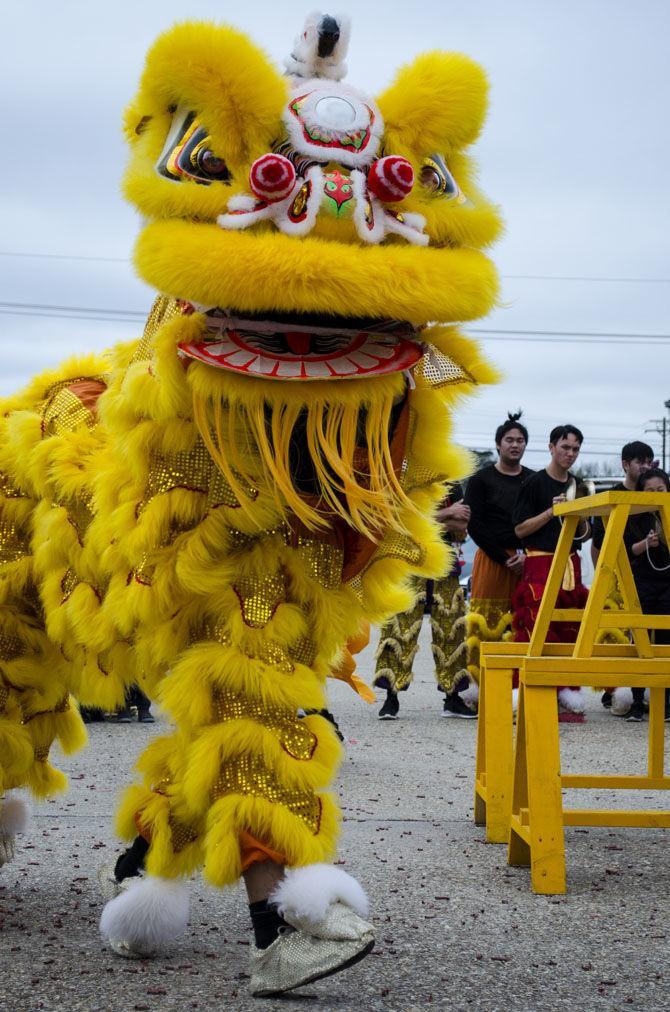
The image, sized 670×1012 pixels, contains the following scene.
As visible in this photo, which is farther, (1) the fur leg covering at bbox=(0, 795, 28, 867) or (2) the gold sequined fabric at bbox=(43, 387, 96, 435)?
(1) the fur leg covering at bbox=(0, 795, 28, 867)

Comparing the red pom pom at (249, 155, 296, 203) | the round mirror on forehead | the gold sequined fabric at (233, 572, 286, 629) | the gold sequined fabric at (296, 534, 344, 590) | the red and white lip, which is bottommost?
the gold sequined fabric at (233, 572, 286, 629)

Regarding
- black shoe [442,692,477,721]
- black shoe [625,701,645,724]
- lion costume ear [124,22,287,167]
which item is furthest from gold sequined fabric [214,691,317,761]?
black shoe [625,701,645,724]

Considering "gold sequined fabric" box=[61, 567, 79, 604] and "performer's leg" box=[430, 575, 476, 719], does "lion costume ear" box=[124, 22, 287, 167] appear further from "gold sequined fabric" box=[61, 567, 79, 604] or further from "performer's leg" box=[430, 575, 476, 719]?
"performer's leg" box=[430, 575, 476, 719]

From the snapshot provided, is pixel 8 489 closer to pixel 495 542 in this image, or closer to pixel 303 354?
pixel 303 354

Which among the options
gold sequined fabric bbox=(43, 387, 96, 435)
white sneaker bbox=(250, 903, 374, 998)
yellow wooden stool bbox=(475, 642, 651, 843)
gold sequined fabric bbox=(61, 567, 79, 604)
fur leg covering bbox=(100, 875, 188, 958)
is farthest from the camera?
yellow wooden stool bbox=(475, 642, 651, 843)

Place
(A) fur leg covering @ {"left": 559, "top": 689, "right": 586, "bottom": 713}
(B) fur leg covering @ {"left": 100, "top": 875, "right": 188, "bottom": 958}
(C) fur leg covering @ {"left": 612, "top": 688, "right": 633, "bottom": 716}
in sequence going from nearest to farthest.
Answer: (B) fur leg covering @ {"left": 100, "top": 875, "right": 188, "bottom": 958} < (A) fur leg covering @ {"left": 559, "top": 689, "right": 586, "bottom": 713} < (C) fur leg covering @ {"left": 612, "top": 688, "right": 633, "bottom": 716}

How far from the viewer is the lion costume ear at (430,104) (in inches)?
117

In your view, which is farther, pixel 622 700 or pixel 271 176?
pixel 622 700

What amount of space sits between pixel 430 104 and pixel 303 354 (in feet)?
2.24

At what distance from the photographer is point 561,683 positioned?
12.6ft

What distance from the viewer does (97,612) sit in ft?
10.3

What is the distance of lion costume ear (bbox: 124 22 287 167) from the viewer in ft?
9.29

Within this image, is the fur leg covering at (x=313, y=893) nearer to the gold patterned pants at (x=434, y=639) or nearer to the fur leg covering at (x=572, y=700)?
the gold patterned pants at (x=434, y=639)

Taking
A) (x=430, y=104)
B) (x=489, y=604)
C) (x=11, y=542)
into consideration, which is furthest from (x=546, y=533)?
(x=430, y=104)
